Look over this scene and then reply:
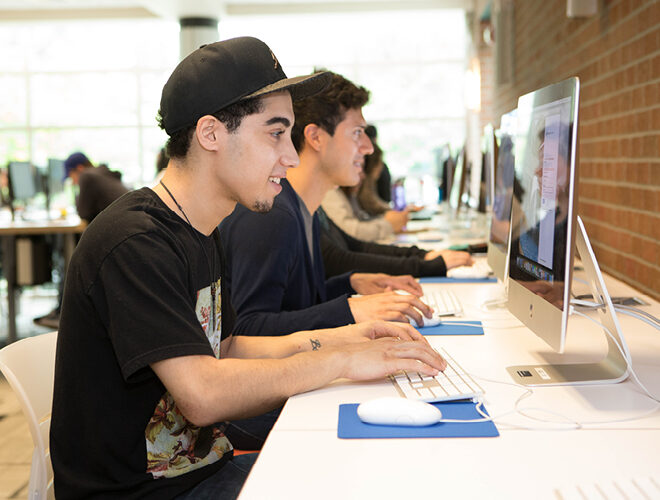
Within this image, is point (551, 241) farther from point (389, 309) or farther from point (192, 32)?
point (192, 32)

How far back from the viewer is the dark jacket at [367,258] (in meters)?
2.70

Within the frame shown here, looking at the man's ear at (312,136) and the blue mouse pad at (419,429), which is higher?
the man's ear at (312,136)

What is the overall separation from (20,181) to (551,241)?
6.28m

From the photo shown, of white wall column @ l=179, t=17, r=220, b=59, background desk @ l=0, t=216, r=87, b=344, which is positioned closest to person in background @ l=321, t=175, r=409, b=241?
background desk @ l=0, t=216, r=87, b=344

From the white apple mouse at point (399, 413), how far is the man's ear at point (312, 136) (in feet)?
4.43

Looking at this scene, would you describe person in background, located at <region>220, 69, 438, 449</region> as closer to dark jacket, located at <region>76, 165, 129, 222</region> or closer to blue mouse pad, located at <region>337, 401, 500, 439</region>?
blue mouse pad, located at <region>337, 401, 500, 439</region>

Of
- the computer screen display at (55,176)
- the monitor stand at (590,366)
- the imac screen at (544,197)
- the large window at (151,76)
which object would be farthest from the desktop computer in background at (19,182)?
the monitor stand at (590,366)

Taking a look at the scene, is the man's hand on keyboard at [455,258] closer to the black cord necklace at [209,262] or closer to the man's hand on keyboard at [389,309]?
the man's hand on keyboard at [389,309]

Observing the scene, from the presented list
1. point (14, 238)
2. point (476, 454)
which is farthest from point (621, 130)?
point (14, 238)

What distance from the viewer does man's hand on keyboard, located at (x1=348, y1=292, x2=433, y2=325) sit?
1.76 meters

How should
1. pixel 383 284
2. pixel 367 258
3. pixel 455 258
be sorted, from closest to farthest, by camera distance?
1. pixel 383 284
2. pixel 455 258
3. pixel 367 258

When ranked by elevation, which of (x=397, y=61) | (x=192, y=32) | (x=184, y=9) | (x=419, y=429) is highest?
(x=184, y=9)

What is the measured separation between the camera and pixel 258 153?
1.40 m

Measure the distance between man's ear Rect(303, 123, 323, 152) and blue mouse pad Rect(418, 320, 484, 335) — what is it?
0.79 metres
